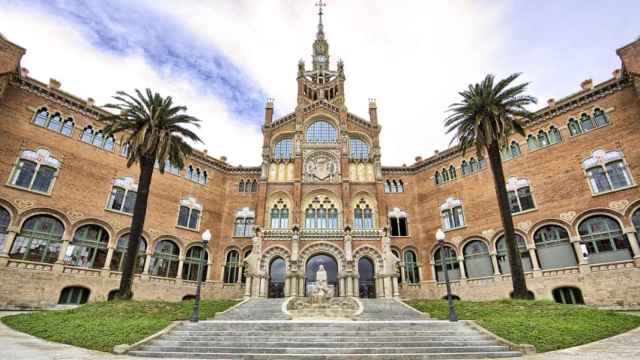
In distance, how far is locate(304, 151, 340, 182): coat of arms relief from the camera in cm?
3484

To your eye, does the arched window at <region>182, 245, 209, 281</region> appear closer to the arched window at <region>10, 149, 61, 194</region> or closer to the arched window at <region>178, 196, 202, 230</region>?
the arched window at <region>178, 196, 202, 230</region>

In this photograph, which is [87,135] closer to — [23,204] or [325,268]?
[23,204]

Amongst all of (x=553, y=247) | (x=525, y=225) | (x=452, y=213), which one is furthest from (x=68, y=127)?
(x=553, y=247)

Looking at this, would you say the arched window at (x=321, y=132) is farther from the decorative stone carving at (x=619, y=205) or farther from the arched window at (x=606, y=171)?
the decorative stone carving at (x=619, y=205)

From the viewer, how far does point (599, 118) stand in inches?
Result: 997

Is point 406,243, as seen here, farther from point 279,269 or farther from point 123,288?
point 123,288

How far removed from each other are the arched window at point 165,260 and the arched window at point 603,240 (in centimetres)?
3416

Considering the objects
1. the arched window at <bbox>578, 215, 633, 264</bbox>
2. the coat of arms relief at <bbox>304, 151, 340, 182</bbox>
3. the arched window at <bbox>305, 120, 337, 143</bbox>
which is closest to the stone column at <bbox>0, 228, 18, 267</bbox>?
the coat of arms relief at <bbox>304, 151, 340, 182</bbox>

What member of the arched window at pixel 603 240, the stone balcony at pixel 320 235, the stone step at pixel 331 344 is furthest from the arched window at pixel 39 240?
the arched window at pixel 603 240

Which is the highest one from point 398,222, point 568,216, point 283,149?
point 283,149

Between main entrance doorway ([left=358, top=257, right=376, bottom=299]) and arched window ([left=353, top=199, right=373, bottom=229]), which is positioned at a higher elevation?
arched window ([left=353, top=199, right=373, bottom=229])

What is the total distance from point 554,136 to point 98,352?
33584mm

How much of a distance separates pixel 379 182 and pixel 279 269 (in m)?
13.7

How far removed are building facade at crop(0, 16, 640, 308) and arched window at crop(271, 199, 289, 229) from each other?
0.75 feet
